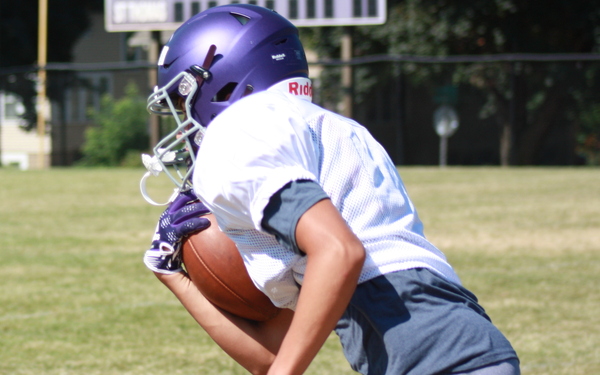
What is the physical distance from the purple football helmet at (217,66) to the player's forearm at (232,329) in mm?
408

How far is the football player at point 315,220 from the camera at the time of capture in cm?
154

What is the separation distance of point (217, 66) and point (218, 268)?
1.81 feet

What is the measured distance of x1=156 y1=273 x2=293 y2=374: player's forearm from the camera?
235 centimetres

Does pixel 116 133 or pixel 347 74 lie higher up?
pixel 347 74

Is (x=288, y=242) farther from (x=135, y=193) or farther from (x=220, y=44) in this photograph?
(x=135, y=193)

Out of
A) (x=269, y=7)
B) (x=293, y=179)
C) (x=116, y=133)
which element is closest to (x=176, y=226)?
(x=293, y=179)

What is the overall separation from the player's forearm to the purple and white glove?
10cm

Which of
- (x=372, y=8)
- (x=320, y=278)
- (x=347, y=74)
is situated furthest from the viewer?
(x=347, y=74)

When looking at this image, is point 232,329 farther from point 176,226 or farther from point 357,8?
point 357,8

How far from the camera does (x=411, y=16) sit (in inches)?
845

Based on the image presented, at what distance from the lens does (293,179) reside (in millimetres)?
1552

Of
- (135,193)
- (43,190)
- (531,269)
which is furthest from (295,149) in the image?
(43,190)

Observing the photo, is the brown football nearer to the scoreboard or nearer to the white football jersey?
the white football jersey

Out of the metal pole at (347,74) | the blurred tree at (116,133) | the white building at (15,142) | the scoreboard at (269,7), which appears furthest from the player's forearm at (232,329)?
the white building at (15,142)
